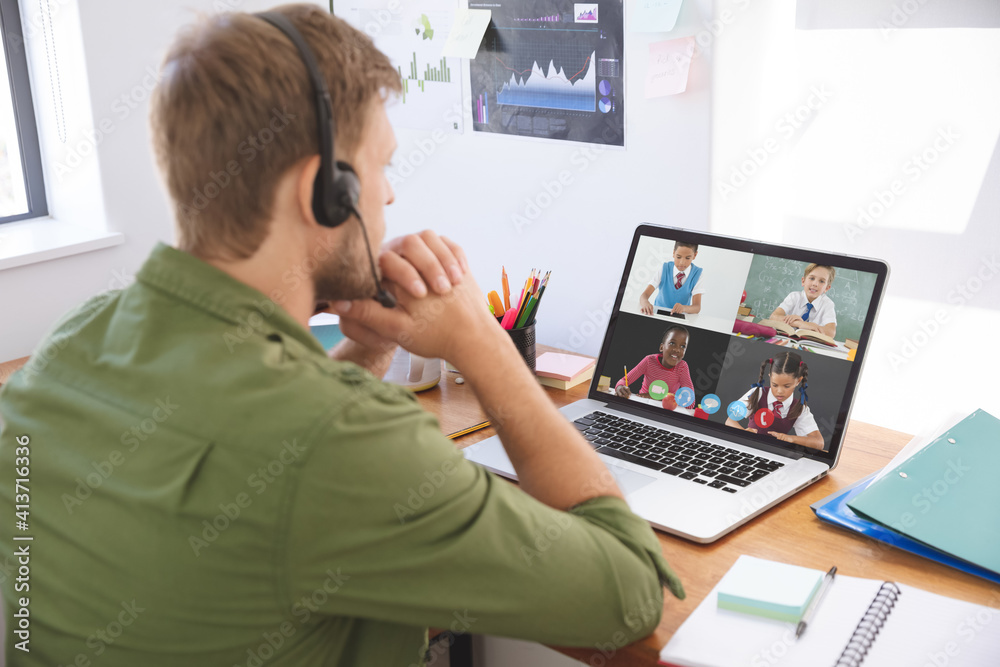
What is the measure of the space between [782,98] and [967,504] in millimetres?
718

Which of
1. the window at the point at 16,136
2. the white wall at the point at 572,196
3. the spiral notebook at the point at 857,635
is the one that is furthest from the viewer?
the window at the point at 16,136

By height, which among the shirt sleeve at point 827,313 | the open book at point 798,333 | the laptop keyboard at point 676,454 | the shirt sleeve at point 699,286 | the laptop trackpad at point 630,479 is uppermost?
Answer: the shirt sleeve at point 699,286

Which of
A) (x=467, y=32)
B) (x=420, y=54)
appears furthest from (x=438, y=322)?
(x=420, y=54)

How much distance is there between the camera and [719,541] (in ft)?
3.23

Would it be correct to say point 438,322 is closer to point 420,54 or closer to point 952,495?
point 952,495

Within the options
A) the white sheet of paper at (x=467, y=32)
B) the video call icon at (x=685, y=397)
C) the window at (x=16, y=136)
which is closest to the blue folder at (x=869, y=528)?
the video call icon at (x=685, y=397)

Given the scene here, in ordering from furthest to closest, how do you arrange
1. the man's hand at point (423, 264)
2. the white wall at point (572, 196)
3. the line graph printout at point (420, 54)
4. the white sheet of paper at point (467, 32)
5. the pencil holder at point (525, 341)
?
the line graph printout at point (420, 54) → the white sheet of paper at point (467, 32) → the white wall at point (572, 196) → the pencil holder at point (525, 341) → the man's hand at point (423, 264)

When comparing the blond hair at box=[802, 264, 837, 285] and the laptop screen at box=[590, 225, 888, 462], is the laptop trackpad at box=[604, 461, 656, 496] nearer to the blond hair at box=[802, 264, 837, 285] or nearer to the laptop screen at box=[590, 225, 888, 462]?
the laptop screen at box=[590, 225, 888, 462]

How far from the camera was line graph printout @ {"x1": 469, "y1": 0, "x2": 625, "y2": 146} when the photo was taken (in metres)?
1.60

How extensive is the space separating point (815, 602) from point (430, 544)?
15.5 inches

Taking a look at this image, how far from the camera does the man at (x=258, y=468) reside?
0.67 meters

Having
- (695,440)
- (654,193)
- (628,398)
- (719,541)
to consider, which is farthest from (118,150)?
(719,541)

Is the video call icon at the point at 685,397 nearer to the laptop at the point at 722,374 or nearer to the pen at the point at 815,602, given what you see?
the laptop at the point at 722,374

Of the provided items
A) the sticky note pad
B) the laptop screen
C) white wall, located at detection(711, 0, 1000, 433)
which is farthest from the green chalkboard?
the sticky note pad
